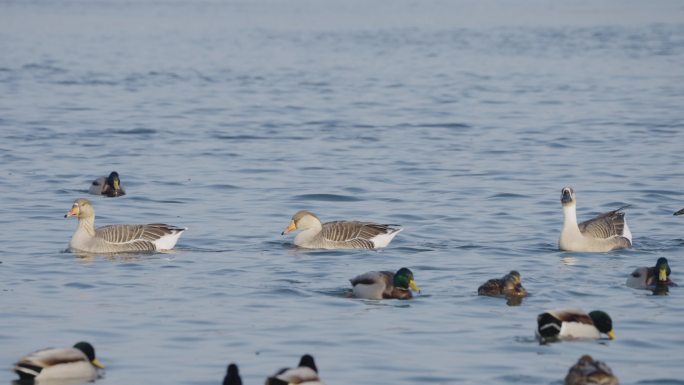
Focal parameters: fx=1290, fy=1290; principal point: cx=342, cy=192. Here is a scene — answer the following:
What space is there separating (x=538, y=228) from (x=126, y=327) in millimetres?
9620

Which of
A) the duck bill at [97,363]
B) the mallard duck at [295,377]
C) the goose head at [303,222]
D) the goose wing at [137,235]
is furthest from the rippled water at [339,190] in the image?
the mallard duck at [295,377]

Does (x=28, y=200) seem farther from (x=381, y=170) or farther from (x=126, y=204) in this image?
(x=381, y=170)

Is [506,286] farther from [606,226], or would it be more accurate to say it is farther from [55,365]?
[55,365]

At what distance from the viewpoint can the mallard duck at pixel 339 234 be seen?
2014 cm

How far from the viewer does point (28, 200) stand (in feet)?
81.5

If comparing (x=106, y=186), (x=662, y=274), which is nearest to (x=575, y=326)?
(x=662, y=274)

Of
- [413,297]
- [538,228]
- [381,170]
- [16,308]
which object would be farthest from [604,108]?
[16,308]

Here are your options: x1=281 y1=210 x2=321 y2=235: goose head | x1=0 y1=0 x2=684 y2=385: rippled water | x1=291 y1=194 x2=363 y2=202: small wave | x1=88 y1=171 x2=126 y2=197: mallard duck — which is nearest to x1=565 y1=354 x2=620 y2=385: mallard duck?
x1=0 y1=0 x2=684 y2=385: rippled water

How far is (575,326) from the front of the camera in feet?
46.3

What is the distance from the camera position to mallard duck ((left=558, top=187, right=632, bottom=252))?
65.5ft

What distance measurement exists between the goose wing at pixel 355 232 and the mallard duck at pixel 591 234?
106 inches

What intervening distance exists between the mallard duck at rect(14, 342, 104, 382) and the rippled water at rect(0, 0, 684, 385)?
44cm

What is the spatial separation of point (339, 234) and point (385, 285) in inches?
163

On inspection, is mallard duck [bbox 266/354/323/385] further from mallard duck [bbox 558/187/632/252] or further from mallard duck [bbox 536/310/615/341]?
mallard duck [bbox 558/187/632/252]
